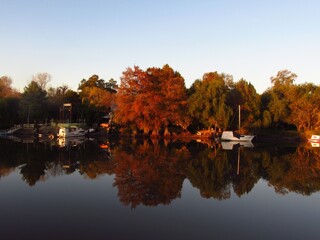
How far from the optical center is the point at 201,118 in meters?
47.9

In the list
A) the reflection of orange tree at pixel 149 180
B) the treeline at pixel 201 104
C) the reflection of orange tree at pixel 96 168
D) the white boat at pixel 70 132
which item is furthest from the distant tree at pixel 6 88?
the reflection of orange tree at pixel 149 180

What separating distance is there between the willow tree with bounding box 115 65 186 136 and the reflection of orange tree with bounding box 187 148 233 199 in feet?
83.5

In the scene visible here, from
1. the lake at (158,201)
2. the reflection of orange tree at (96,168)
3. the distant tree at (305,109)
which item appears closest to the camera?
the lake at (158,201)

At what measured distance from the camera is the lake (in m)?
7.98

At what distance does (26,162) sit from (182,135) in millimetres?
31533

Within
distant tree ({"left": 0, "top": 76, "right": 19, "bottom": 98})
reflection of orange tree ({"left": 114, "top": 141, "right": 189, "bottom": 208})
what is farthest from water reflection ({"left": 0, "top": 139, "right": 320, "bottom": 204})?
distant tree ({"left": 0, "top": 76, "right": 19, "bottom": 98})

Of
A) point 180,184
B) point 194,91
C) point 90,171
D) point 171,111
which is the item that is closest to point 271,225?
point 180,184

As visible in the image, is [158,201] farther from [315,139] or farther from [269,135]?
[269,135]

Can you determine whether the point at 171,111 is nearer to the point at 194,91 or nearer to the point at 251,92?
the point at 194,91

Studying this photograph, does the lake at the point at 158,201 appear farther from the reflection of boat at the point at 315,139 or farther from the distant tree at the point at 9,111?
the distant tree at the point at 9,111

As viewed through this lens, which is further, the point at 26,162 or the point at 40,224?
the point at 26,162

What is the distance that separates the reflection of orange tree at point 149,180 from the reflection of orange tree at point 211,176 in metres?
0.65

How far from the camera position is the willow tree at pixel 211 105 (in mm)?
45844

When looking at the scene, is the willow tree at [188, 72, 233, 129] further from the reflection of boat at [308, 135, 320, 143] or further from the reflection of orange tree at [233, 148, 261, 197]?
the reflection of orange tree at [233, 148, 261, 197]
